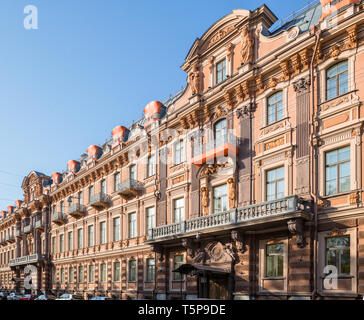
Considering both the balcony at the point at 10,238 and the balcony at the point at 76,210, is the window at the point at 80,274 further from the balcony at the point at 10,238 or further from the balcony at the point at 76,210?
the balcony at the point at 10,238

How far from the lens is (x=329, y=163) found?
1794cm

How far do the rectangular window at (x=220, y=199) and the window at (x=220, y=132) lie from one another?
2574 mm

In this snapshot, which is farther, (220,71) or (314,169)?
(220,71)

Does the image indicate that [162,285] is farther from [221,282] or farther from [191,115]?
[191,115]

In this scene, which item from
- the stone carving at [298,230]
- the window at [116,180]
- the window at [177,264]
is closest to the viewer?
the stone carving at [298,230]

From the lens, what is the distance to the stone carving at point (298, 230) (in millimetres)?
17438

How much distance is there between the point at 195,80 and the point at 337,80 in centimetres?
1015

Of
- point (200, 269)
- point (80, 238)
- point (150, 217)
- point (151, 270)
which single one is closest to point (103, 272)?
point (80, 238)

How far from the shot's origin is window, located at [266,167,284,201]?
64.8ft

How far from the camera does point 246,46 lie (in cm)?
2239

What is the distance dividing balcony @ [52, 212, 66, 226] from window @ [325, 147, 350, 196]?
1267 inches

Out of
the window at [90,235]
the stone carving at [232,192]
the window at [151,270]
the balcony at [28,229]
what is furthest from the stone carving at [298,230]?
the balcony at [28,229]

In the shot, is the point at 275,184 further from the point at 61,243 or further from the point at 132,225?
the point at 61,243
